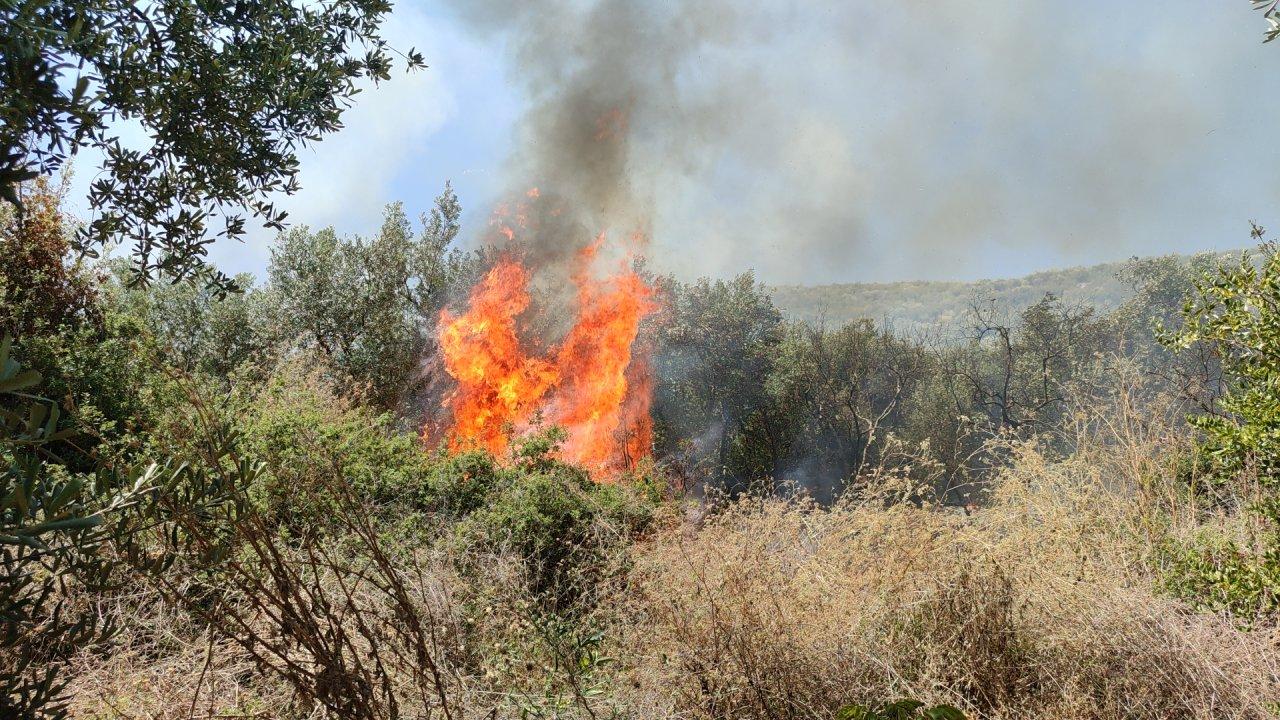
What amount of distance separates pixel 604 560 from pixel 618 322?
15062 millimetres

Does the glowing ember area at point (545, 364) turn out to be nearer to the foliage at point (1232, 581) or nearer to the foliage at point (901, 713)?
the foliage at point (1232, 581)

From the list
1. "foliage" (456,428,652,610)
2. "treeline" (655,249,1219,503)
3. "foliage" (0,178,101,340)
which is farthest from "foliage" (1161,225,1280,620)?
"treeline" (655,249,1219,503)

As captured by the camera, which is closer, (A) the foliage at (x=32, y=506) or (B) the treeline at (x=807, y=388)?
(A) the foliage at (x=32, y=506)

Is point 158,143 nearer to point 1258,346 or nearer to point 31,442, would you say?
point 31,442

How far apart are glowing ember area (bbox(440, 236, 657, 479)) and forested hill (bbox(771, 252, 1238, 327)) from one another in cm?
4371

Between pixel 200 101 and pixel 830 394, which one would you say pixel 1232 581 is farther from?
pixel 830 394

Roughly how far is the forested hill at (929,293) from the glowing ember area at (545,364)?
4371 centimetres

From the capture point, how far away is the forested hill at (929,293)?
66.3m

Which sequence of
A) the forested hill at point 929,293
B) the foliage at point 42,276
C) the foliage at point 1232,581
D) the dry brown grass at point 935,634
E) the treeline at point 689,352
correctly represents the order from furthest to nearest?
1. the forested hill at point 929,293
2. the treeline at point 689,352
3. the foliage at point 42,276
4. the foliage at point 1232,581
5. the dry brown grass at point 935,634

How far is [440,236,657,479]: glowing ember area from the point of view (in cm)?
1748

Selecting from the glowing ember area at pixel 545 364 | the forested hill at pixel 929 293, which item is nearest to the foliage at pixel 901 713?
the glowing ember area at pixel 545 364

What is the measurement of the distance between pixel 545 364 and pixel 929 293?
7318 cm

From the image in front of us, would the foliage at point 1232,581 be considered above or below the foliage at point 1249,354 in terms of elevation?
below

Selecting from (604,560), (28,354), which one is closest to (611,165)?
(28,354)
